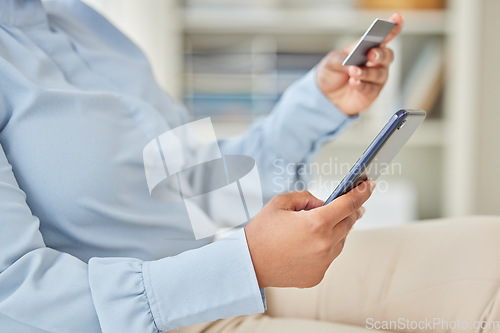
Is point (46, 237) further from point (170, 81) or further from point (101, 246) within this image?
point (170, 81)

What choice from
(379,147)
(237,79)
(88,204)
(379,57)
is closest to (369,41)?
(379,57)

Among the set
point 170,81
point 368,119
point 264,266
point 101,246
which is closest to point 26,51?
point 101,246

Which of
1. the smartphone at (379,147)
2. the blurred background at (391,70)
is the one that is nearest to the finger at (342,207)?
the smartphone at (379,147)

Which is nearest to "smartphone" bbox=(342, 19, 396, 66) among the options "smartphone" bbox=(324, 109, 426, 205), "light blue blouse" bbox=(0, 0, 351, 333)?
"smartphone" bbox=(324, 109, 426, 205)

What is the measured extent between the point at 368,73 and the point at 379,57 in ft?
0.12

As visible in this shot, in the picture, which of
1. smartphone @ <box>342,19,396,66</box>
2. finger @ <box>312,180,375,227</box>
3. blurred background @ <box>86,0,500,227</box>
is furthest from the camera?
blurred background @ <box>86,0,500,227</box>

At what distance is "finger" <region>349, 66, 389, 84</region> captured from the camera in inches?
27.3

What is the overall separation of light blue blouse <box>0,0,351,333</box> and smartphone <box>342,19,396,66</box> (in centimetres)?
27

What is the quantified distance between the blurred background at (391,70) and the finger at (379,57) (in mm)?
922

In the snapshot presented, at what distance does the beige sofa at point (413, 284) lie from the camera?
494 millimetres

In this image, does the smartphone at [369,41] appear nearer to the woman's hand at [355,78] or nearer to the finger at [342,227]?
the woman's hand at [355,78]

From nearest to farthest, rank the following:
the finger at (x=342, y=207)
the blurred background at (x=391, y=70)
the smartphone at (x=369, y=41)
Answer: the finger at (x=342, y=207), the smartphone at (x=369, y=41), the blurred background at (x=391, y=70)

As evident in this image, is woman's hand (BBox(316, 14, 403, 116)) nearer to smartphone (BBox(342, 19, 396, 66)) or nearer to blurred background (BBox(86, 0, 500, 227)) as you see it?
smartphone (BBox(342, 19, 396, 66))

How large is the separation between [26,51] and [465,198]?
148 cm
